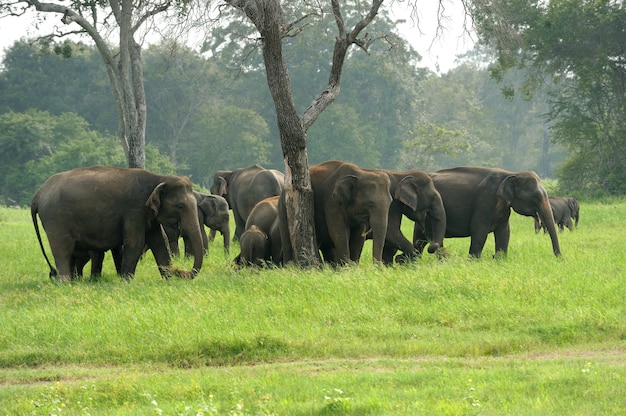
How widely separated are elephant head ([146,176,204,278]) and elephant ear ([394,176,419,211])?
3349mm

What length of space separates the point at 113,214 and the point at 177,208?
93cm

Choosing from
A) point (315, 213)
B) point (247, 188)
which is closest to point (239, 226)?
point (247, 188)

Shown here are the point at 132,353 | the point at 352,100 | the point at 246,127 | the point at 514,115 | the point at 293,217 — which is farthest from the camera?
the point at 514,115

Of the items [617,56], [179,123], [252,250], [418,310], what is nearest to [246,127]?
[179,123]

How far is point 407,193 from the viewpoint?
15.4 m

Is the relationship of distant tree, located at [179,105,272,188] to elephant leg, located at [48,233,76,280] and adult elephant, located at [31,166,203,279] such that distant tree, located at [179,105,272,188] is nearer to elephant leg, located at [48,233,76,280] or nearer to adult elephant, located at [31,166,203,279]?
adult elephant, located at [31,166,203,279]

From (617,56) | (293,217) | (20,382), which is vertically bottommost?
(20,382)

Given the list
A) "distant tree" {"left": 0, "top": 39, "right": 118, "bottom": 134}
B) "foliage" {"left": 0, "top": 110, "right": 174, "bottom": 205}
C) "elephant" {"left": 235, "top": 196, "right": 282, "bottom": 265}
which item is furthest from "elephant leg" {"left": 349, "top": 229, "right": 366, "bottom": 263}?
"distant tree" {"left": 0, "top": 39, "right": 118, "bottom": 134}

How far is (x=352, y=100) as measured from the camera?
6400 centimetres

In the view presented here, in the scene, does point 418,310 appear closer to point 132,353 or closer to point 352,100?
point 132,353

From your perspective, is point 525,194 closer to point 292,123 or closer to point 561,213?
point 292,123

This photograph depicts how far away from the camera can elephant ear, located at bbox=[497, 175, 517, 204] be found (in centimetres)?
1550

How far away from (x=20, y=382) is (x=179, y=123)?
54606 millimetres

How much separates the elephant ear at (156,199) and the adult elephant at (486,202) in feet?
15.4
